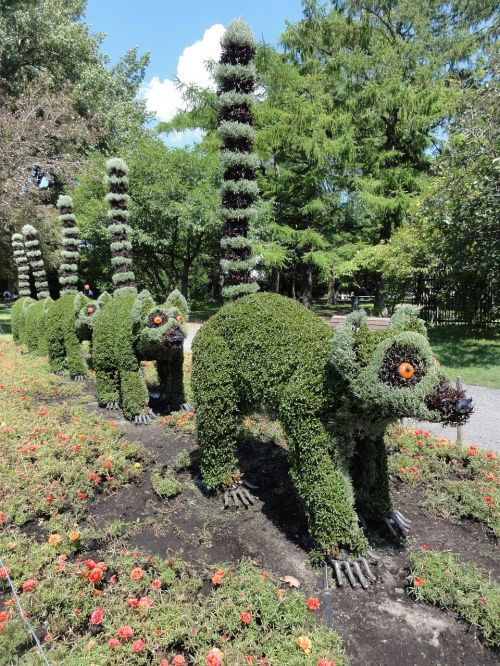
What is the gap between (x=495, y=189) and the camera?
9.77m

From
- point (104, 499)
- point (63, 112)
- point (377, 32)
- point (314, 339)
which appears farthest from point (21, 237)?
point (377, 32)

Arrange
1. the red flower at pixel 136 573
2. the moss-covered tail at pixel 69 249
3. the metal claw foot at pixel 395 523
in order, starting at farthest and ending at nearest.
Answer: the moss-covered tail at pixel 69 249
the metal claw foot at pixel 395 523
the red flower at pixel 136 573

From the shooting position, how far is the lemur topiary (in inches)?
103

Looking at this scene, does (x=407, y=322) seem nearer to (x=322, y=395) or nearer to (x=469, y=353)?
(x=322, y=395)

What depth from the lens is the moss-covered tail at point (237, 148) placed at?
4.93 meters

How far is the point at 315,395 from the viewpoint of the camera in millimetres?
3070

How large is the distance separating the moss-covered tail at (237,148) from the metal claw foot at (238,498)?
85.4 inches

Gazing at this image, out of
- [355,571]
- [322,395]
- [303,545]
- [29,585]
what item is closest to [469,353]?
[303,545]

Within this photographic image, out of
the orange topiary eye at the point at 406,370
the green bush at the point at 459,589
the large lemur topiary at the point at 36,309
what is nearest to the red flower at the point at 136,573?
the green bush at the point at 459,589

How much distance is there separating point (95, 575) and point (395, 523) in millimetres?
2430

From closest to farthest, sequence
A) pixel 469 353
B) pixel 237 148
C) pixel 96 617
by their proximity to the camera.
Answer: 1. pixel 96 617
2. pixel 237 148
3. pixel 469 353

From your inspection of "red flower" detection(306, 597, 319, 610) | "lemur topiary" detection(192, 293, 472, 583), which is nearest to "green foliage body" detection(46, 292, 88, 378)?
"lemur topiary" detection(192, 293, 472, 583)

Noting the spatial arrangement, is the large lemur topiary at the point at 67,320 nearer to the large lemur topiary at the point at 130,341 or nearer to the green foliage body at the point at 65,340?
the green foliage body at the point at 65,340

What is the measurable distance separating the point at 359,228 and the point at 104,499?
19900mm
